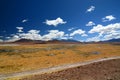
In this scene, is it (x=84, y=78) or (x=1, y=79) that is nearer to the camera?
(x=84, y=78)

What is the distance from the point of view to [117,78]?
31031 millimetres

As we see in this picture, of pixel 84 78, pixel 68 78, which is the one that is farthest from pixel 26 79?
pixel 84 78

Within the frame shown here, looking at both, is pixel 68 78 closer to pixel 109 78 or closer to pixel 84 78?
pixel 84 78

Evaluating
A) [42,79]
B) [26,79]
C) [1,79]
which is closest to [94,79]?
[42,79]

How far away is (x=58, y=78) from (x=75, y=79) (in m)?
2.96

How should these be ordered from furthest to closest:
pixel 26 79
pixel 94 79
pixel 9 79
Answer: pixel 9 79 → pixel 26 79 → pixel 94 79

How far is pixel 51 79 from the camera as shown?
30.7m

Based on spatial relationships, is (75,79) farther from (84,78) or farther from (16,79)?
(16,79)

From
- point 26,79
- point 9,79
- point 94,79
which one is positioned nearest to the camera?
point 94,79

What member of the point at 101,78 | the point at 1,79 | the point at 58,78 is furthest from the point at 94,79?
the point at 1,79

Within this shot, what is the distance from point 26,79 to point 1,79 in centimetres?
601

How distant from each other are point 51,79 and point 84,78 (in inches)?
222

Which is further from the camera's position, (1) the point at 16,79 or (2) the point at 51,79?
(1) the point at 16,79

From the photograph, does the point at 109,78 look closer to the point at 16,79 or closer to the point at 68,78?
the point at 68,78
